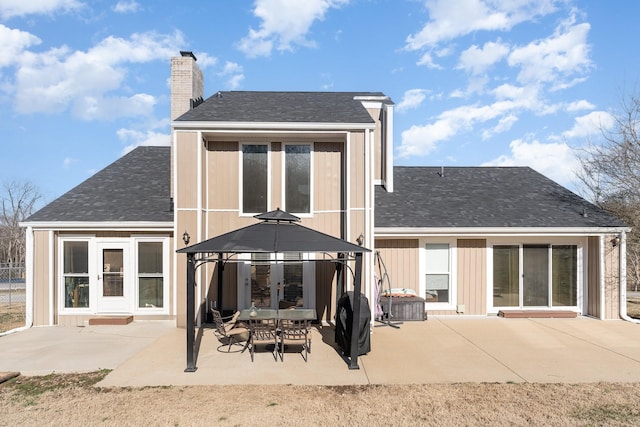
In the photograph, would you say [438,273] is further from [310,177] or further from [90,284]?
[90,284]

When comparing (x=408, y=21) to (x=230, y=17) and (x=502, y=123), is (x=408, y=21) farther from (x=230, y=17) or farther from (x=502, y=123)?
(x=502, y=123)

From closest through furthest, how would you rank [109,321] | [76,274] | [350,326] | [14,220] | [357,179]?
[350,326]
[357,179]
[109,321]
[76,274]
[14,220]

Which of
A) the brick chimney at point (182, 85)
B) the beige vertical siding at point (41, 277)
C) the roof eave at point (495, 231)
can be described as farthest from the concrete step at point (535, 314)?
the beige vertical siding at point (41, 277)

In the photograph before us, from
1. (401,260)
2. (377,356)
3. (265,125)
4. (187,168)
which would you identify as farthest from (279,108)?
(377,356)

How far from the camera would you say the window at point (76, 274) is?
1136 cm

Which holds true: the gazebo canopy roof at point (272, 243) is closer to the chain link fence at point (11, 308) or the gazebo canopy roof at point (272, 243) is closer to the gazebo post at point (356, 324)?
the gazebo post at point (356, 324)

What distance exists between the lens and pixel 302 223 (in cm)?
1153

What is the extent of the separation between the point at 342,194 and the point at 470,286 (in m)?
4.88

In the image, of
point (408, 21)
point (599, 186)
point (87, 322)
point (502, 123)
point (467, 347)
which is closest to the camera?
point (467, 347)

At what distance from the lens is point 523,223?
1196 cm

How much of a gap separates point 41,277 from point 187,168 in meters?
5.18

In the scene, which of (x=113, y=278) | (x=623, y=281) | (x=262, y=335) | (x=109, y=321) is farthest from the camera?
(x=623, y=281)

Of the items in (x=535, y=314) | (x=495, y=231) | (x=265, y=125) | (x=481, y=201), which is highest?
(x=265, y=125)

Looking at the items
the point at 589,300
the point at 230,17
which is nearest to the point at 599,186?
the point at 589,300
